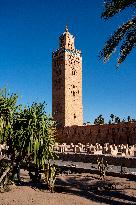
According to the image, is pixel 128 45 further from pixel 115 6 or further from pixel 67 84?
pixel 67 84

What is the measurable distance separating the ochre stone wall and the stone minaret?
7.57m

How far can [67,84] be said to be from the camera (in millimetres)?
59125

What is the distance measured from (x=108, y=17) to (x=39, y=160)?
7572 mm

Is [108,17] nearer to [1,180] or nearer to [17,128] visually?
[17,128]

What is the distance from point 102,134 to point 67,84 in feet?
59.8

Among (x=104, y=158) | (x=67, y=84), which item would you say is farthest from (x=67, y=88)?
(x=104, y=158)

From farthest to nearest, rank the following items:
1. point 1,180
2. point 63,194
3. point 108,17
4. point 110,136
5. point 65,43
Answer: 1. point 65,43
2. point 110,136
3. point 1,180
4. point 63,194
5. point 108,17

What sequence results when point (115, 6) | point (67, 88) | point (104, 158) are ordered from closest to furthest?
point (115, 6)
point (104, 158)
point (67, 88)

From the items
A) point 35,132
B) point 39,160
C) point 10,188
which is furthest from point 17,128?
point 10,188

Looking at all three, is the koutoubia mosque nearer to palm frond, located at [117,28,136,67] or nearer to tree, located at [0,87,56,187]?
tree, located at [0,87,56,187]

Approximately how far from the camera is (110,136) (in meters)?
42.7

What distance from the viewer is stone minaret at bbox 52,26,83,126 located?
2291 inches

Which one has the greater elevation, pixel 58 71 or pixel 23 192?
pixel 58 71

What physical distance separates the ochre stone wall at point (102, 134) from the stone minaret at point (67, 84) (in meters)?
7.57
